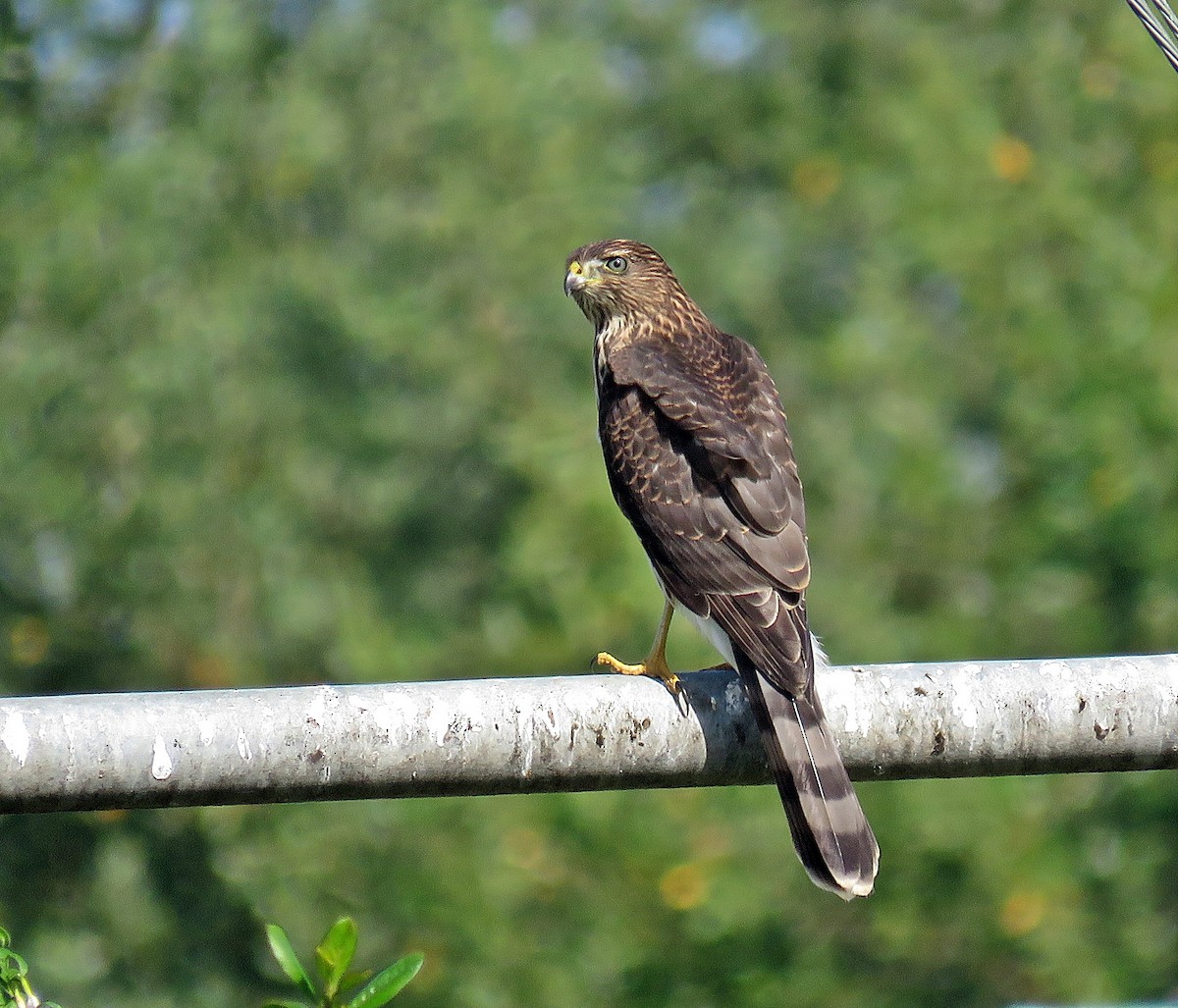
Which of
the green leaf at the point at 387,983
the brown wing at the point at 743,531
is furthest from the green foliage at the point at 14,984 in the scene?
the brown wing at the point at 743,531

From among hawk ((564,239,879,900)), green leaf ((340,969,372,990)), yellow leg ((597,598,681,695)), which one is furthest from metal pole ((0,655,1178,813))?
yellow leg ((597,598,681,695))

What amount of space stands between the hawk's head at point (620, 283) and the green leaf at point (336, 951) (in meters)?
3.91

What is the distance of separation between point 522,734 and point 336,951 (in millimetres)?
567

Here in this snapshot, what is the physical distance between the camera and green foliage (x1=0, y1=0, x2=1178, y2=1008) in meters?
8.34

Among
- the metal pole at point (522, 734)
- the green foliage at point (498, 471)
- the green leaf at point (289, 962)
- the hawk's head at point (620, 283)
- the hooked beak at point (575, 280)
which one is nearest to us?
the green leaf at point (289, 962)

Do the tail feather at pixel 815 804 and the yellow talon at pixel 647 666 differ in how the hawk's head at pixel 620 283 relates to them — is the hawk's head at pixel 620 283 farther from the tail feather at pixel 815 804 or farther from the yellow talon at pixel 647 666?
the tail feather at pixel 815 804

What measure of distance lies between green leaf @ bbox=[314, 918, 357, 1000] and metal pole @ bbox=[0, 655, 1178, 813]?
1.26 ft

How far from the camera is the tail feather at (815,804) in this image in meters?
3.42

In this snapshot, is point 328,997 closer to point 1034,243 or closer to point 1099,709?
point 1099,709

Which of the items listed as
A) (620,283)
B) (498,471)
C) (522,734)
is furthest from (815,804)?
(498,471)

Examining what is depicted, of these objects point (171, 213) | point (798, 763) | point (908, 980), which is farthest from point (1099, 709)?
point (171, 213)

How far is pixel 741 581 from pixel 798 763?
0.98 metres

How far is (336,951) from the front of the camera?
241 centimetres

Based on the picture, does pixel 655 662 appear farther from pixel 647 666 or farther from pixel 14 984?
pixel 14 984
